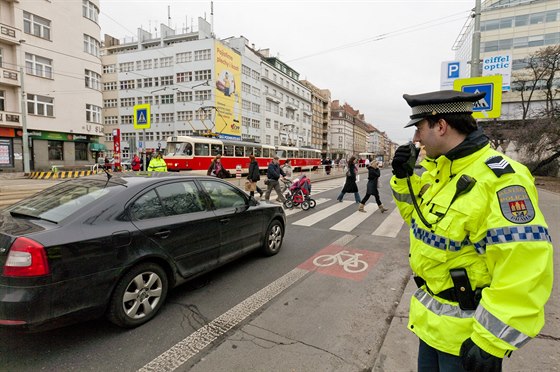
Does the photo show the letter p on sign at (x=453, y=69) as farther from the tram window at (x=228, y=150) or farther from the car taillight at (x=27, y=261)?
the tram window at (x=228, y=150)

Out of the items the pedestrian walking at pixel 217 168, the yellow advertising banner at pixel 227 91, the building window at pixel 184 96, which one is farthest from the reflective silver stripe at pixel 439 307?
the building window at pixel 184 96

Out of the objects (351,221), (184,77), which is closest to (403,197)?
(351,221)

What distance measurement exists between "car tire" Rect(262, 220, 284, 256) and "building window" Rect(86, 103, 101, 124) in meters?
34.1

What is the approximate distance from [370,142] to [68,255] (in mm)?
158241

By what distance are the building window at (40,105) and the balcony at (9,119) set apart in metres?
1.11

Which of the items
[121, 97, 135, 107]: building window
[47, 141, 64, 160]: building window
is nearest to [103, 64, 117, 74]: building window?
[121, 97, 135, 107]: building window

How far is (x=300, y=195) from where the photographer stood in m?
10.6

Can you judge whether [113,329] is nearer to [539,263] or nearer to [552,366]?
[539,263]

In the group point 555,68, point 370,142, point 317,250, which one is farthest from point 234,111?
point 370,142

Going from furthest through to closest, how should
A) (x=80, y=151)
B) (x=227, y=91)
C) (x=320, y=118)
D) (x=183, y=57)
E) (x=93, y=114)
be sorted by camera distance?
(x=320, y=118), (x=183, y=57), (x=227, y=91), (x=93, y=114), (x=80, y=151)

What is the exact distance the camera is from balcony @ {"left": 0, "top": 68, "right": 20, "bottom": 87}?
2486cm

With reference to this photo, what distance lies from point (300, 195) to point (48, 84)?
29845 millimetres

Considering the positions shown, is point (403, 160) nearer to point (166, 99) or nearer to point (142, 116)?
point (142, 116)

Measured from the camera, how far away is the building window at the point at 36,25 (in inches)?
1036
